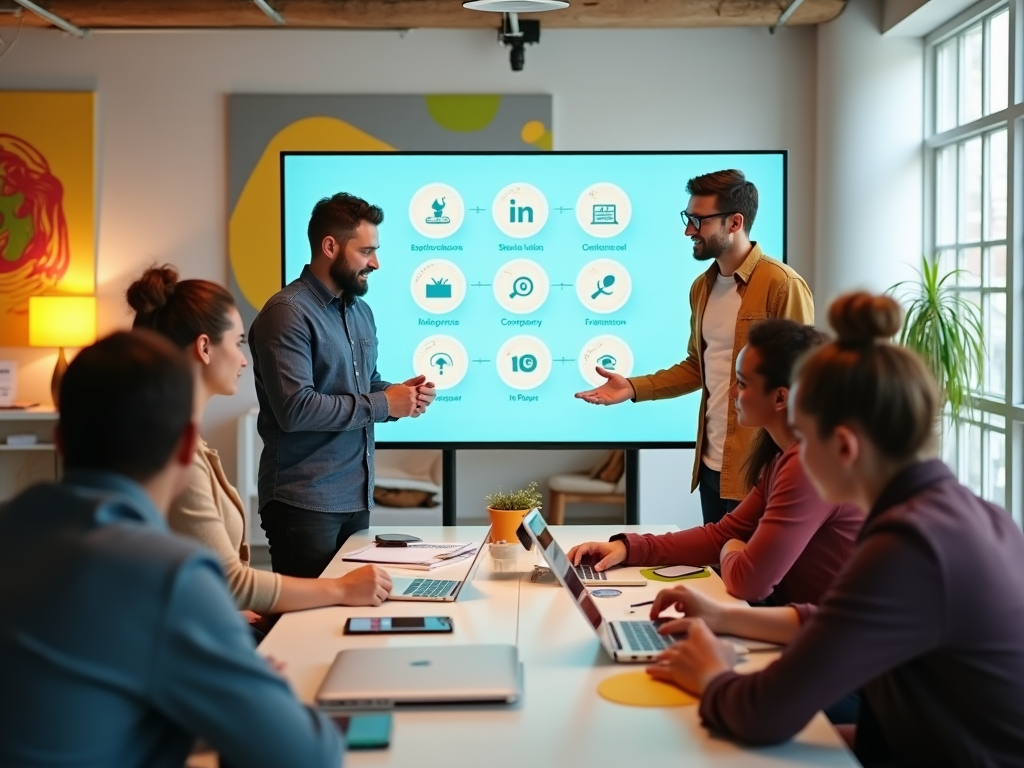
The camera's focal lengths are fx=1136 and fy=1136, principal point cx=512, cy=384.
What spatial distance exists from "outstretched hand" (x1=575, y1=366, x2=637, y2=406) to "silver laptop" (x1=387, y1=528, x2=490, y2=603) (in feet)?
4.04

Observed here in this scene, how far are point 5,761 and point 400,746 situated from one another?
1.74ft

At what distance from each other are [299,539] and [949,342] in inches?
111

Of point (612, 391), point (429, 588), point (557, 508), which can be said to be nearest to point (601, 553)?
point (429, 588)

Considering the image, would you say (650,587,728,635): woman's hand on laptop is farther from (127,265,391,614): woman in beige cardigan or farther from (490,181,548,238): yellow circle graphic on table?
(490,181,548,238): yellow circle graphic on table

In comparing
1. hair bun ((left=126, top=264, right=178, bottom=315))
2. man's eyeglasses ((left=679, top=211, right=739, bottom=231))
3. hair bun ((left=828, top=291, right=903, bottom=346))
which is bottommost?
hair bun ((left=828, top=291, right=903, bottom=346))

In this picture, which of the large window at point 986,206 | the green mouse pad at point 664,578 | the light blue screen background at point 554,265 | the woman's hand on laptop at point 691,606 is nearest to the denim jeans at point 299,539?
the green mouse pad at point 664,578

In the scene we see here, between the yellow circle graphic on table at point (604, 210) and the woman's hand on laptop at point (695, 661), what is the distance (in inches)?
104

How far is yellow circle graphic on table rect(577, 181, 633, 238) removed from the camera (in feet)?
14.0

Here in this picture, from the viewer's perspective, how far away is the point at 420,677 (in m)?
1.73

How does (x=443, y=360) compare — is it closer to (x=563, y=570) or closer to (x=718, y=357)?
(x=718, y=357)

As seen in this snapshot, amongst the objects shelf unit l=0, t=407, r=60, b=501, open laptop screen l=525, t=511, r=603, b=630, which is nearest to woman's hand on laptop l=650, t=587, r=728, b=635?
open laptop screen l=525, t=511, r=603, b=630

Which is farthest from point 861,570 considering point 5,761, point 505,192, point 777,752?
point 505,192

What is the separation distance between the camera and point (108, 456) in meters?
1.24

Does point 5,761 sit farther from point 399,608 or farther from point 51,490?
point 399,608
